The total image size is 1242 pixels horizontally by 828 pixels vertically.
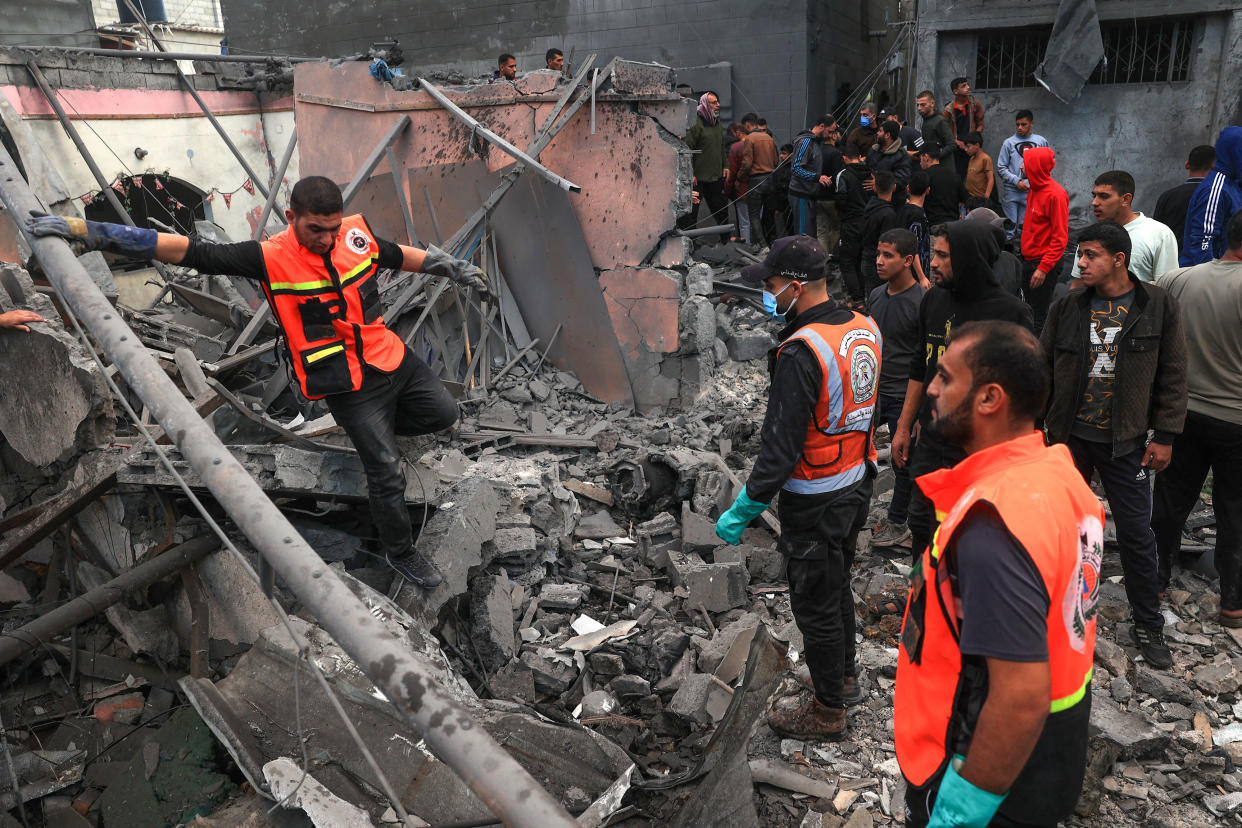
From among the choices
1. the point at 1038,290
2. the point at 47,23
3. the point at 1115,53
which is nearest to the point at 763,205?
the point at 1115,53

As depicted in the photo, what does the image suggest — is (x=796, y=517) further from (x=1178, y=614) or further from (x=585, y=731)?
(x=1178, y=614)

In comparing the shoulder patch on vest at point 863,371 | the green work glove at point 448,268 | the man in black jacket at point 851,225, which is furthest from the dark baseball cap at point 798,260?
the man in black jacket at point 851,225

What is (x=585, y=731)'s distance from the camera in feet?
11.3

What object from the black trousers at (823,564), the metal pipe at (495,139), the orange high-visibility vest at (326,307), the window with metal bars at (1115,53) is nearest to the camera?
the black trousers at (823,564)

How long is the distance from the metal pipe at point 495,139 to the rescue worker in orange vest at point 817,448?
Result: 140 inches

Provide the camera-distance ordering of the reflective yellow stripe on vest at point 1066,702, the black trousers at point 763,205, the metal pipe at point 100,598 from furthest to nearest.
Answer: the black trousers at point 763,205
the metal pipe at point 100,598
the reflective yellow stripe on vest at point 1066,702

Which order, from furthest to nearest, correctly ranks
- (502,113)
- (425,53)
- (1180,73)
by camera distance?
(425,53)
(1180,73)
(502,113)

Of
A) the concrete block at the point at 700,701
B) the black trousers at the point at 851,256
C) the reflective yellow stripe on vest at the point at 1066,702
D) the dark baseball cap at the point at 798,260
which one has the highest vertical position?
the dark baseball cap at the point at 798,260

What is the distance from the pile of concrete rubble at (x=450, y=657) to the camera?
10.3 ft

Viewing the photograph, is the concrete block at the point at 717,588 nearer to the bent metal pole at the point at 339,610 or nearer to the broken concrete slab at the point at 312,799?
the broken concrete slab at the point at 312,799

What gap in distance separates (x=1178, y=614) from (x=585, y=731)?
334 cm

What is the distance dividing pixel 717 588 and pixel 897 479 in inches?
55.2

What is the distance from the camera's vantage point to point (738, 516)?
3.35m

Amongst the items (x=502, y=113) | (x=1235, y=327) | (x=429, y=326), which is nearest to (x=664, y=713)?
(x=1235, y=327)
